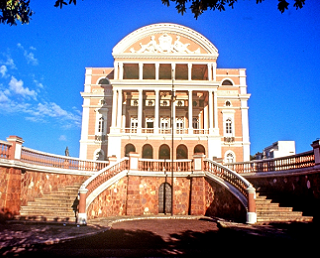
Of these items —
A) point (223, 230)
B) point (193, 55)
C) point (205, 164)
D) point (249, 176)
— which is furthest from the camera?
point (193, 55)

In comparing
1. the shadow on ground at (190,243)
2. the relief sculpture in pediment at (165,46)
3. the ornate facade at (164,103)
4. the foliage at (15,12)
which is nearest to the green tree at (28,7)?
the foliage at (15,12)

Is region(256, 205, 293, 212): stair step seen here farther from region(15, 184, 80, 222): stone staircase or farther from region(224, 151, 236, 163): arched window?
region(224, 151, 236, 163): arched window

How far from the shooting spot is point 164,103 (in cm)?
3528

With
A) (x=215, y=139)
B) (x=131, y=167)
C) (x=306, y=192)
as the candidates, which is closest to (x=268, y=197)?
(x=306, y=192)

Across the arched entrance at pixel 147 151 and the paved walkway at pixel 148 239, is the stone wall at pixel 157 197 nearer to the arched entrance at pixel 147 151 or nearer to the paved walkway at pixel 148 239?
the paved walkway at pixel 148 239

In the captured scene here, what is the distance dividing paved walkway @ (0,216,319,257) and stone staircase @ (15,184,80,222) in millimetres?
777

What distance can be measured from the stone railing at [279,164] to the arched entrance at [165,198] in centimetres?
426

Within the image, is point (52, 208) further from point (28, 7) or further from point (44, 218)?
point (28, 7)

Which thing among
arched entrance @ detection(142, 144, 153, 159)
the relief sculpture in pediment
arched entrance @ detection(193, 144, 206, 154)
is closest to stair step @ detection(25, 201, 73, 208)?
arched entrance @ detection(142, 144, 153, 159)

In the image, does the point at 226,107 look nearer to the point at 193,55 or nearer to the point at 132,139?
the point at 193,55

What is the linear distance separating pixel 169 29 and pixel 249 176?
2300 centimetres

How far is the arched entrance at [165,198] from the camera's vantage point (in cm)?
1781

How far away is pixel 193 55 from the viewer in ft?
107

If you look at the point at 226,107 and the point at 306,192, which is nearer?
the point at 306,192
